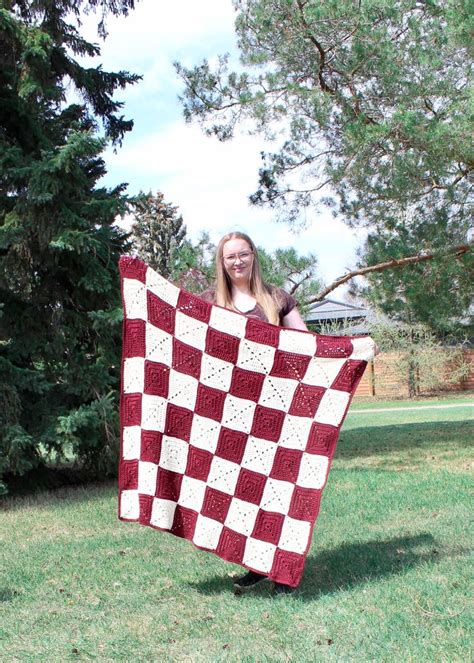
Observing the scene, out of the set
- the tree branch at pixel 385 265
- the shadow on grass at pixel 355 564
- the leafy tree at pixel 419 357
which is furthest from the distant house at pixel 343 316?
the shadow on grass at pixel 355 564

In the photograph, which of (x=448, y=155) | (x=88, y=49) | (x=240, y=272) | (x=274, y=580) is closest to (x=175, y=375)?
(x=240, y=272)

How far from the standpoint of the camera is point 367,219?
991 centimetres

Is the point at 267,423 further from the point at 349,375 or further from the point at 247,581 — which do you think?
the point at 247,581

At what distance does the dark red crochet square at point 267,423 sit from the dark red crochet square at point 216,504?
359 mm

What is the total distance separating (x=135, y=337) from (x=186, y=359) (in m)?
0.30

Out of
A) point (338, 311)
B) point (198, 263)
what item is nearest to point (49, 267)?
point (198, 263)

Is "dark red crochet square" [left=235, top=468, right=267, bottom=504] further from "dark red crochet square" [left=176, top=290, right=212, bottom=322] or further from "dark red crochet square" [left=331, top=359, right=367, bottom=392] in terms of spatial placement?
"dark red crochet square" [left=176, top=290, right=212, bottom=322]

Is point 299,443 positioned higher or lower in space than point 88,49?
lower

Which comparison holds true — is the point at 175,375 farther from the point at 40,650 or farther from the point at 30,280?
the point at 30,280

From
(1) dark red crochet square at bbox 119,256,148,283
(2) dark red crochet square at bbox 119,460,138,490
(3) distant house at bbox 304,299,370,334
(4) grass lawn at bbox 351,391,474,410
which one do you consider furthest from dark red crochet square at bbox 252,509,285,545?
(3) distant house at bbox 304,299,370,334

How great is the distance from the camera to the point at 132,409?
381 centimetres

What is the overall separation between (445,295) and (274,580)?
22.7 ft

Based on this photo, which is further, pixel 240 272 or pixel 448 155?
pixel 448 155

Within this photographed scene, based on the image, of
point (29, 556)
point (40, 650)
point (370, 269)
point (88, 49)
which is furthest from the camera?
point (370, 269)
